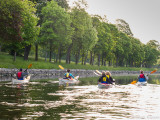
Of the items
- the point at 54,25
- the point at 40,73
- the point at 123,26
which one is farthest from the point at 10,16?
the point at 123,26

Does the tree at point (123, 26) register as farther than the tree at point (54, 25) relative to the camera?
Yes

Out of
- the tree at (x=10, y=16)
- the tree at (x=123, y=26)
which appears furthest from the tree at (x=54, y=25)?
the tree at (x=123, y=26)

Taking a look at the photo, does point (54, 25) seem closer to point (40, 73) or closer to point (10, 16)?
point (40, 73)

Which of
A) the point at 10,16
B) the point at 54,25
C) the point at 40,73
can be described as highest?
the point at 54,25

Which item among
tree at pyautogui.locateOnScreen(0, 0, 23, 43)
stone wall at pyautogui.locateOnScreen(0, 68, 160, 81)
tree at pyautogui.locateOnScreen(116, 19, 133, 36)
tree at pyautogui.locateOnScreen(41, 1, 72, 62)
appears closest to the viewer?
stone wall at pyautogui.locateOnScreen(0, 68, 160, 81)

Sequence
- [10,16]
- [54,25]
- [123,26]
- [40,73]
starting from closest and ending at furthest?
1. [10,16]
2. [40,73]
3. [54,25]
4. [123,26]

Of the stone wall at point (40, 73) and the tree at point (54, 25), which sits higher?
the tree at point (54, 25)

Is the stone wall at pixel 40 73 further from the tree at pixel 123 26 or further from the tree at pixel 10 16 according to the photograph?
the tree at pixel 123 26

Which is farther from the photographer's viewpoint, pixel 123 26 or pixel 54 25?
pixel 123 26

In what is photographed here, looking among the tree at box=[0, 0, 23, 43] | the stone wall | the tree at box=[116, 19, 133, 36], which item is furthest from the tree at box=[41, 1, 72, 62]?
the tree at box=[116, 19, 133, 36]

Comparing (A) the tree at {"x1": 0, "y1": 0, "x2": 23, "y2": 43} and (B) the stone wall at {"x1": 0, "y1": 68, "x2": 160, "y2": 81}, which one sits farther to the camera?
(A) the tree at {"x1": 0, "y1": 0, "x2": 23, "y2": 43}

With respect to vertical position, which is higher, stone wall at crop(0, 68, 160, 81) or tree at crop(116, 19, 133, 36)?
tree at crop(116, 19, 133, 36)

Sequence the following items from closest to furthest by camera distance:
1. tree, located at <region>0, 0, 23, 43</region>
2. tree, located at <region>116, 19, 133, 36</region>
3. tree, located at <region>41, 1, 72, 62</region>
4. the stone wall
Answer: the stone wall < tree, located at <region>0, 0, 23, 43</region> < tree, located at <region>41, 1, 72, 62</region> < tree, located at <region>116, 19, 133, 36</region>

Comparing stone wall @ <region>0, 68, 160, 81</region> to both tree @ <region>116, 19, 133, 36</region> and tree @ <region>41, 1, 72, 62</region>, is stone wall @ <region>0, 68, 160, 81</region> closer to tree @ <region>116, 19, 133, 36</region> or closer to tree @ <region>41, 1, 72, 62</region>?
tree @ <region>41, 1, 72, 62</region>
